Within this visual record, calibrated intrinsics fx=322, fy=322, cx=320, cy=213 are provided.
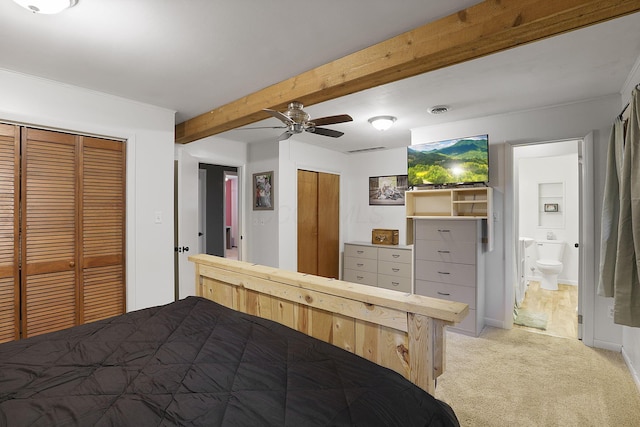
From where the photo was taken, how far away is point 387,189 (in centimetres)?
542

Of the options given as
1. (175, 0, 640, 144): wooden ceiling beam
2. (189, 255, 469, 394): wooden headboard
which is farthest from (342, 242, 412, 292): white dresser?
(189, 255, 469, 394): wooden headboard

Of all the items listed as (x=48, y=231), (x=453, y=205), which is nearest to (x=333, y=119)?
(x=453, y=205)

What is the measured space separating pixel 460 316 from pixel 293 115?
2047 millimetres

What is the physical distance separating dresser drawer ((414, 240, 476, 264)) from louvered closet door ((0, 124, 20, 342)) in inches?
146

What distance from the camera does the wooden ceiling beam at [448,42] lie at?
1451 millimetres

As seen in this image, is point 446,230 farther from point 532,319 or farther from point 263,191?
point 263,191

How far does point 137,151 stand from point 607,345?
189 inches

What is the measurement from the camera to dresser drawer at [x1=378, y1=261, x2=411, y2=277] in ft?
15.4

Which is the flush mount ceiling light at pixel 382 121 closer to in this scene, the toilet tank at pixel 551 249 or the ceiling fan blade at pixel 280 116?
the ceiling fan blade at pixel 280 116

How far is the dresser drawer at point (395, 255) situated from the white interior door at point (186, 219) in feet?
8.86

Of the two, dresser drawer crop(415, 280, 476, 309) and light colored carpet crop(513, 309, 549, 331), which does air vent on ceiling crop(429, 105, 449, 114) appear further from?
light colored carpet crop(513, 309, 549, 331)

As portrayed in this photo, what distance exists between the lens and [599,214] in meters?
3.00

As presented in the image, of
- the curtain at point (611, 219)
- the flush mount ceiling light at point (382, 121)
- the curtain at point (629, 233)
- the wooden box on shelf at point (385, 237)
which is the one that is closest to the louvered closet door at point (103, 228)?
the flush mount ceiling light at point (382, 121)

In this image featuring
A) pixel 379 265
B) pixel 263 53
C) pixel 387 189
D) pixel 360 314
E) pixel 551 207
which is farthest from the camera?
pixel 551 207
